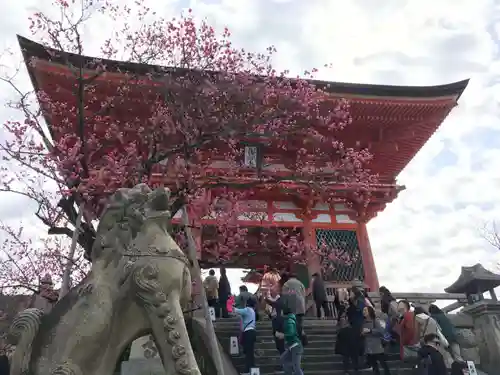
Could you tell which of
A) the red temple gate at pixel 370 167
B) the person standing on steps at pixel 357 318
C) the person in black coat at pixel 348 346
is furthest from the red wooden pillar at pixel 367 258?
the person in black coat at pixel 348 346

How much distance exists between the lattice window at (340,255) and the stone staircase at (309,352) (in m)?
3.77

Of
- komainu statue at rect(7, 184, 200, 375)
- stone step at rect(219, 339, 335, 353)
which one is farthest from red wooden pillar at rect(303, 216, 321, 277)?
komainu statue at rect(7, 184, 200, 375)

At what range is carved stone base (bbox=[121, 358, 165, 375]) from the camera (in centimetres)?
539

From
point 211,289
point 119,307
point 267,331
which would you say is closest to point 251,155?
point 211,289

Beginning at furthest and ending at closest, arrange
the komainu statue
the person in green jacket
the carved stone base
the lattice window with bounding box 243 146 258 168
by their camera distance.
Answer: the lattice window with bounding box 243 146 258 168 < the person in green jacket < the carved stone base < the komainu statue

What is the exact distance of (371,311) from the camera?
7895 mm

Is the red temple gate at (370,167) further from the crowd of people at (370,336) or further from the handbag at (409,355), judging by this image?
the handbag at (409,355)

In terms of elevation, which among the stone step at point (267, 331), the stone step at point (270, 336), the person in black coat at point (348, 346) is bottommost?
the person in black coat at point (348, 346)

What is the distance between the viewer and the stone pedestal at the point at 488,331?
28.8 feet

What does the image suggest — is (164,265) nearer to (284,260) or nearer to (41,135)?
(41,135)

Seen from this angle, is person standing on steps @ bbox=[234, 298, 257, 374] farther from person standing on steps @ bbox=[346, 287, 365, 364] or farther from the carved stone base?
the carved stone base

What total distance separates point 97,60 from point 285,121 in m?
5.42

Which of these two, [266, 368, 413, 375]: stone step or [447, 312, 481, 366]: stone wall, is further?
[447, 312, 481, 366]: stone wall

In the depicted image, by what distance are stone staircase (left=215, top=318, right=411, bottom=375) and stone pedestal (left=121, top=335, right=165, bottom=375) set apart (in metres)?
2.24
